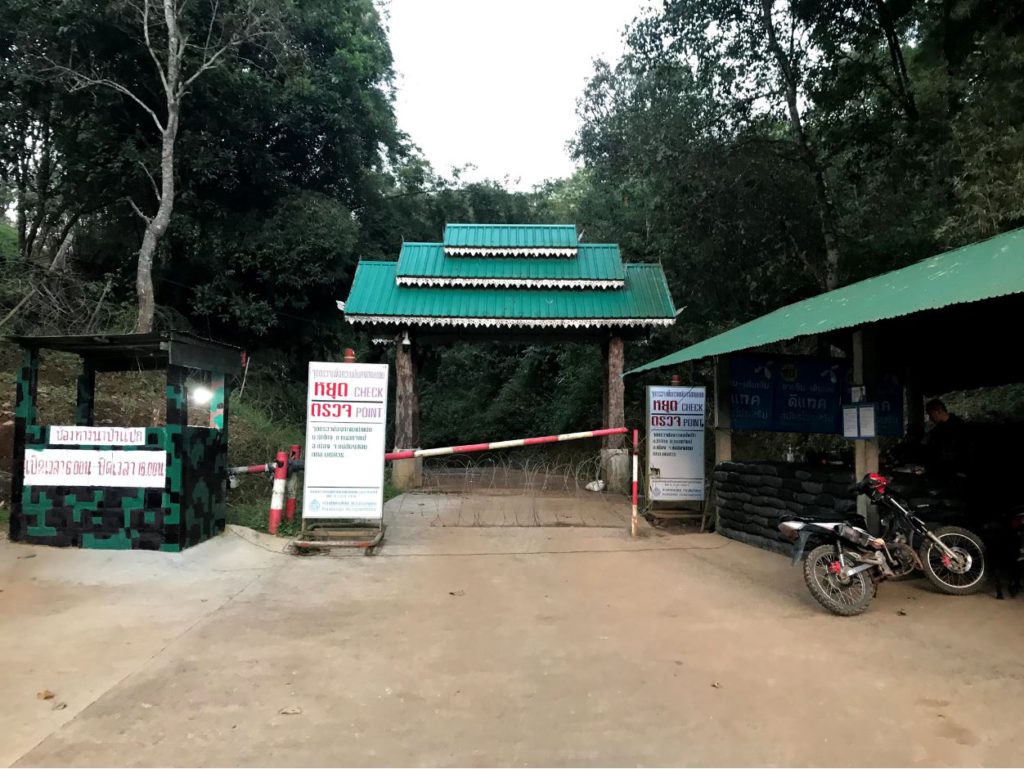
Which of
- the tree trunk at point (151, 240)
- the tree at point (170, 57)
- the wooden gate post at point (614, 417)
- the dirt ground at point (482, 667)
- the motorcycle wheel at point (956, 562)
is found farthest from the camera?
the tree at point (170, 57)

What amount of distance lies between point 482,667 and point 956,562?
434 cm

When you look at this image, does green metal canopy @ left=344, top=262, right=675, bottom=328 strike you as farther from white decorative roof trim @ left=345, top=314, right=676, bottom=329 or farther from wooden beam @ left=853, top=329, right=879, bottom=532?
wooden beam @ left=853, top=329, right=879, bottom=532

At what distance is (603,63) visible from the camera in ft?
83.5

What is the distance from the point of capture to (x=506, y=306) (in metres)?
13.3

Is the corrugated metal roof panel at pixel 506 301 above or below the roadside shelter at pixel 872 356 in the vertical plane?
above

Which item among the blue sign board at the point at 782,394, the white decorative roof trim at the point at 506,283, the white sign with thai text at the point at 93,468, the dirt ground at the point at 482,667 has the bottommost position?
the dirt ground at the point at 482,667

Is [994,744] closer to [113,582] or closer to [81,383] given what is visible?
[113,582]

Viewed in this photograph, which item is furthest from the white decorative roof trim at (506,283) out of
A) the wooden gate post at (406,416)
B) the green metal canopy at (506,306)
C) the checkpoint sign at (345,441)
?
the checkpoint sign at (345,441)

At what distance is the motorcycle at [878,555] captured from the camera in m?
5.24

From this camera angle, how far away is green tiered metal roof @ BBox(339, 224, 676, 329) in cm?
1305

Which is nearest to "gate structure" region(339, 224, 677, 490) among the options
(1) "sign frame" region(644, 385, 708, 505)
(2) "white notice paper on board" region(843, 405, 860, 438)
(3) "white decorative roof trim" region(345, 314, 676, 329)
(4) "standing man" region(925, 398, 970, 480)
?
(3) "white decorative roof trim" region(345, 314, 676, 329)

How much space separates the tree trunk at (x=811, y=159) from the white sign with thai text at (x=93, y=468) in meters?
14.4

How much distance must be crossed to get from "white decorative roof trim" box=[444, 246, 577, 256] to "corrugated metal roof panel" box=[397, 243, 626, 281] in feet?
0.31

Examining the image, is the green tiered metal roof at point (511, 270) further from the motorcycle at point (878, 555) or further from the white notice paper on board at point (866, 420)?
the motorcycle at point (878, 555)
